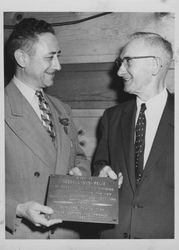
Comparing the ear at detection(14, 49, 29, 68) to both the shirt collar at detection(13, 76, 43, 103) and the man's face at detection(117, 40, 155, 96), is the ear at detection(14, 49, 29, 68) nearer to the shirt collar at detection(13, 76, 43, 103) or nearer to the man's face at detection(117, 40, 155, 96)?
the shirt collar at detection(13, 76, 43, 103)

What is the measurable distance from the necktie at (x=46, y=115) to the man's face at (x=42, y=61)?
0.14ft

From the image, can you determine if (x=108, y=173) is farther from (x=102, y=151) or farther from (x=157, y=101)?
(x=157, y=101)

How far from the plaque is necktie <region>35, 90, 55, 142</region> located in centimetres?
19

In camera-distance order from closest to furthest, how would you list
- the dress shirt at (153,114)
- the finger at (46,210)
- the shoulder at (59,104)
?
the finger at (46,210)
the dress shirt at (153,114)
the shoulder at (59,104)

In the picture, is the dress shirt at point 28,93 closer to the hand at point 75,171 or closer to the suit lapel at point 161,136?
the hand at point 75,171

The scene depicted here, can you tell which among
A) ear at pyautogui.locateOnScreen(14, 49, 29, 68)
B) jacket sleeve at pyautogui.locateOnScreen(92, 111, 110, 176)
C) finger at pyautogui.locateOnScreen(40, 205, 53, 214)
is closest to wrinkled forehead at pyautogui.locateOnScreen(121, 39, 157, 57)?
jacket sleeve at pyautogui.locateOnScreen(92, 111, 110, 176)

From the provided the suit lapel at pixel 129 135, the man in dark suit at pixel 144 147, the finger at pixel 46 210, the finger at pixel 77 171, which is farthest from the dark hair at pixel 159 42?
the finger at pixel 46 210

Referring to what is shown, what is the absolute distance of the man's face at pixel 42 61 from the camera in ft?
4.06

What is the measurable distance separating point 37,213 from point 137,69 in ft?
2.05

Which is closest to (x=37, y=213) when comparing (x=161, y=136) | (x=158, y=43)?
(x=161, y=136)

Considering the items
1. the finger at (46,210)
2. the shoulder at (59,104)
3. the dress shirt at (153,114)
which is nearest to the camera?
the finger at (46,210)

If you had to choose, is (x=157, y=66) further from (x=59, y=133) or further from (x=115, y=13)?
(x=59, y=133)

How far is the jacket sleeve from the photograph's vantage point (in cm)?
131

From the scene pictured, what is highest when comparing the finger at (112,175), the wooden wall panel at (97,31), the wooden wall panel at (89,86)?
the wooden wall panel at (97,31)
